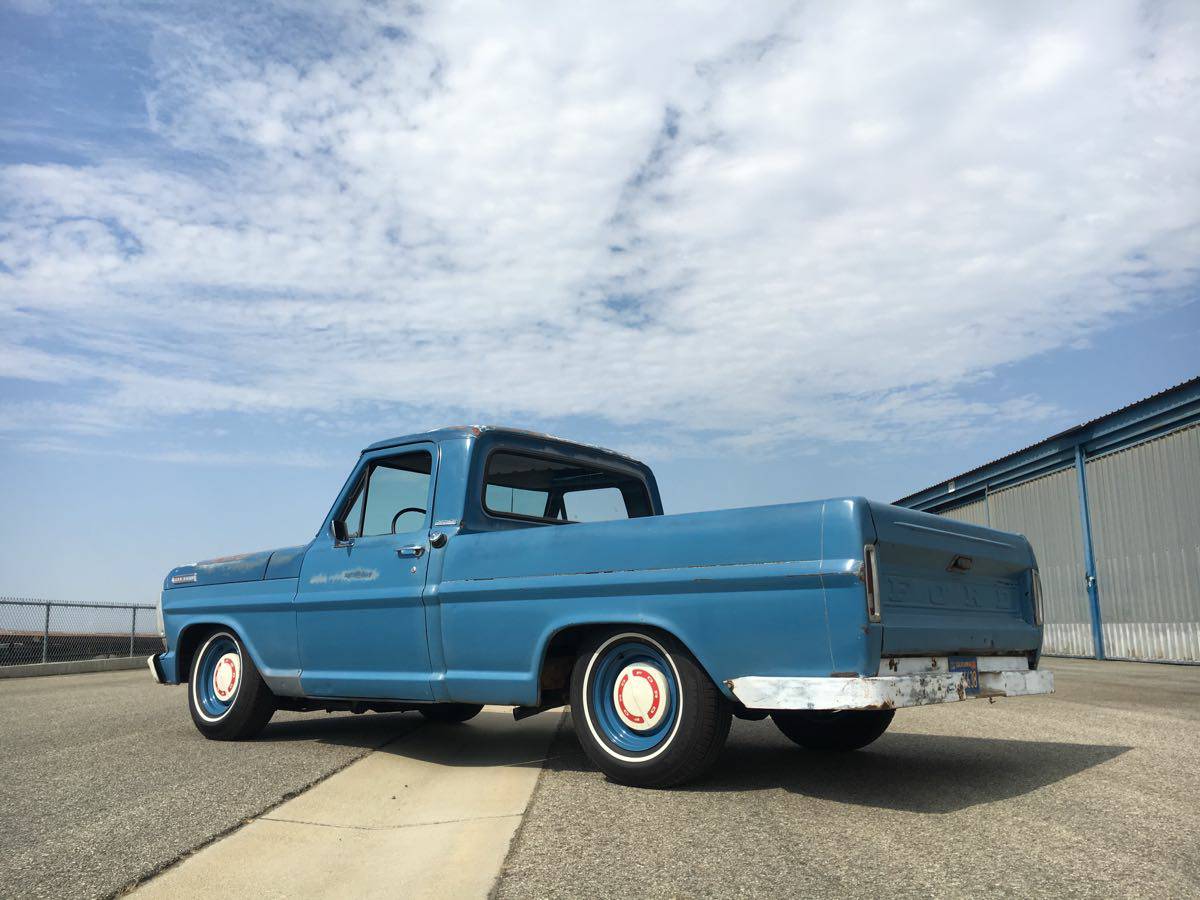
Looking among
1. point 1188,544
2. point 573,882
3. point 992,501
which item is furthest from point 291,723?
point 992,501

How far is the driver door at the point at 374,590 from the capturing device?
5457mm

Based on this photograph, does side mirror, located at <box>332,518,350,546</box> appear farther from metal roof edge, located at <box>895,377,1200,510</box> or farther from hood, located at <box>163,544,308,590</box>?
metal roof edge, located at <box>895,377,1200,510</box>

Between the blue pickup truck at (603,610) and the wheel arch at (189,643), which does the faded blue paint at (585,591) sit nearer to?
the blue pickup truck at (603,610)

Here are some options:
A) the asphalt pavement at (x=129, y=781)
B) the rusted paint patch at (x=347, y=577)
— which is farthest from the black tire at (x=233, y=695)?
the rusted paint patch at (x=347, y=577)

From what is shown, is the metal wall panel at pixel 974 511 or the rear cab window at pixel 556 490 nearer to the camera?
the rear cab window at pixel 556 490

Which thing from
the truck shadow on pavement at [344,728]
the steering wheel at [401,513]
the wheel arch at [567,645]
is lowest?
the truck shadow on pavement at [344,728]

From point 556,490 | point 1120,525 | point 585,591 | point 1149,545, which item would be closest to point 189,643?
point 556,490

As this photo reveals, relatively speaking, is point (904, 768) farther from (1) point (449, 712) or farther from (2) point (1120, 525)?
(2) point (1120, 525)

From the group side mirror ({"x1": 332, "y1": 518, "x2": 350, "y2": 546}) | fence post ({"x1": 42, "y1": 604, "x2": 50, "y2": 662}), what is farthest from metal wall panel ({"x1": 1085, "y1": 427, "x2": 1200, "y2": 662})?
fence post ({"x1": 42, "y1": 604, "x2": 50, "y2": 662})

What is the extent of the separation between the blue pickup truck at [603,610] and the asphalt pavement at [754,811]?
1.18 ft

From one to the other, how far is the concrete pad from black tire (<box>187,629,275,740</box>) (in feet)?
3.67

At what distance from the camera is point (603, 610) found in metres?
4.55

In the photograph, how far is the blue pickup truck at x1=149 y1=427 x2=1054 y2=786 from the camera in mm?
3992

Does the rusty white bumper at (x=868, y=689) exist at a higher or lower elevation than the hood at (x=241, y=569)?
lower
